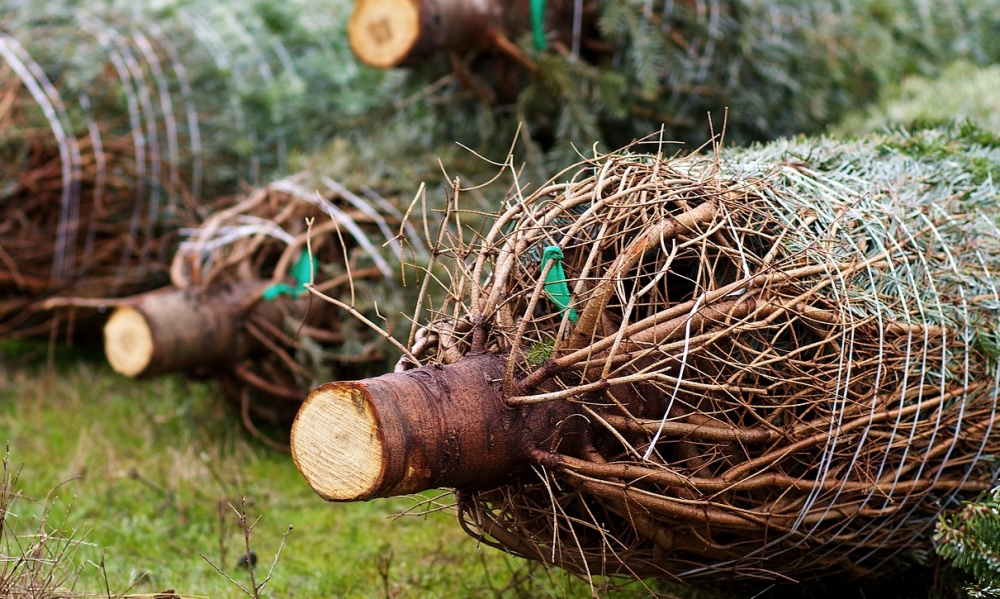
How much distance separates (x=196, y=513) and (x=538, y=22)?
2.32 meters

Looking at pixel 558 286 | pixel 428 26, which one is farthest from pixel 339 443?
pixel 428 26

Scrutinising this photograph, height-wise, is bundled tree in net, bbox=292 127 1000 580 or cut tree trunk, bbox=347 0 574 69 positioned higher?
cut tree trunk, bbox=347 0 574 69

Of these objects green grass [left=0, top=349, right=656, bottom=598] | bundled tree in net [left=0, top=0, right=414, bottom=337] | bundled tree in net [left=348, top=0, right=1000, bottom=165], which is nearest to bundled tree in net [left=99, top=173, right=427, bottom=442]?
green grass [left=0, top=349, right=656, bottom=598]

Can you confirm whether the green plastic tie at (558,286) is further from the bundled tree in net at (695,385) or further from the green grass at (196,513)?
the green grass at (196,513)

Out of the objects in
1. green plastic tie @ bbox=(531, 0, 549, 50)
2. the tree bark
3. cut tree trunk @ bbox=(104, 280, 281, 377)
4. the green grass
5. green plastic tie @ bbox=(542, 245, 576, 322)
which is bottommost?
the green grass

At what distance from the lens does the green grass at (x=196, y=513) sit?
2967 mm

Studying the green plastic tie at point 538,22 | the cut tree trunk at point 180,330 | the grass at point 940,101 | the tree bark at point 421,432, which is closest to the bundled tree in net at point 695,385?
the tree bark at point 421,432

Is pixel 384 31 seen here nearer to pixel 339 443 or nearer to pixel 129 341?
pixel 129 341

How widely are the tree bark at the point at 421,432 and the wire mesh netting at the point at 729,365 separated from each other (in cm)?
5

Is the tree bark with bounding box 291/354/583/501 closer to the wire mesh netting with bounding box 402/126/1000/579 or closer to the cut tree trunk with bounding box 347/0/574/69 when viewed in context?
the wire mesh netting with bounding box 402/126/1000/579

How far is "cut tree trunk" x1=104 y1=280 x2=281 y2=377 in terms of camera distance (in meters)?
3.69

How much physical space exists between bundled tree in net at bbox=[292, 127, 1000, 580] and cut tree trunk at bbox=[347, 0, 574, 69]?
171 cm

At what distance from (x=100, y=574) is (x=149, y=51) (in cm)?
295

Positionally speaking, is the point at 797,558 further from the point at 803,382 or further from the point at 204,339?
the point at 204,339
